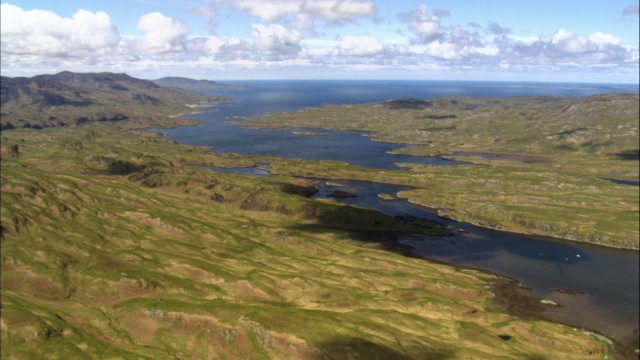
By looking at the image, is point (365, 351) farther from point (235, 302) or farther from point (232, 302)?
point (232, 302)

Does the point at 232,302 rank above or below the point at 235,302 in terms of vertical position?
above

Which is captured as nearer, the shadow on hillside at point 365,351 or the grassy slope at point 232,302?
the shadow on hillside at point 365,351

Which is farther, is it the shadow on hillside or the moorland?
the moorland

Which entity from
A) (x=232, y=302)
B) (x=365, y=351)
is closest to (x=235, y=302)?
(x=232, y=302)

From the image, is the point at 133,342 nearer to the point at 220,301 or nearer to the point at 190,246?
the point at 220,301

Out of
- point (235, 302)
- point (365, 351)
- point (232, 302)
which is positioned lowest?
point (235, 302)

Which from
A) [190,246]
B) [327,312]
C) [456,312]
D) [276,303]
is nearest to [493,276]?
[456,312]

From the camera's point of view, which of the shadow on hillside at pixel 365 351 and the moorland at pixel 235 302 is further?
the moorland at pixel 235 302

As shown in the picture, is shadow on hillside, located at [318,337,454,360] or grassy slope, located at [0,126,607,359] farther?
grassy slope, located at [0,126,607,359]
